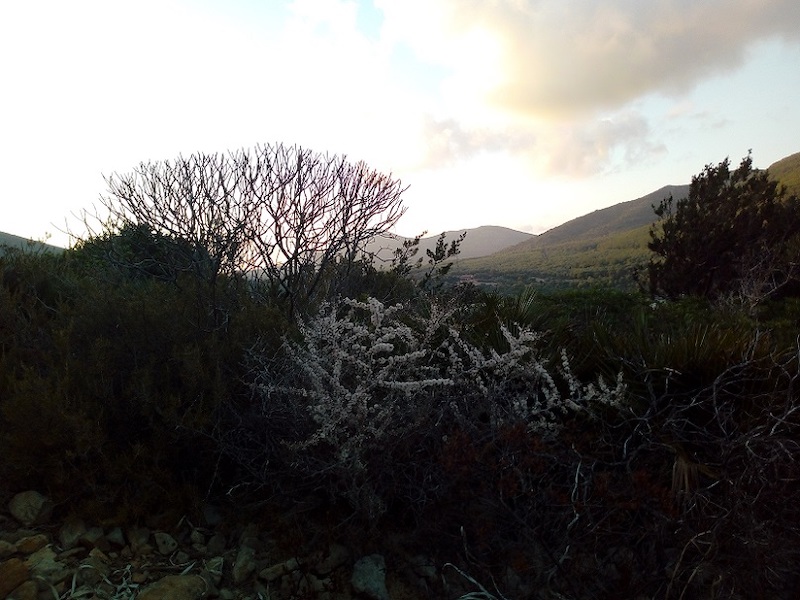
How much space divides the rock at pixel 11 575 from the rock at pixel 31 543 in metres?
0.26

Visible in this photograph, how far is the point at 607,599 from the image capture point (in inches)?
110

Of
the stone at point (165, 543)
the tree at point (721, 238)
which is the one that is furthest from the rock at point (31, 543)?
the tree at point (721, 238)

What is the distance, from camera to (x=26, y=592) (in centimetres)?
276

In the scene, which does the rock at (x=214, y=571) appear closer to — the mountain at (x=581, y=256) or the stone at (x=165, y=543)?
the stone at (x=165, y=543)

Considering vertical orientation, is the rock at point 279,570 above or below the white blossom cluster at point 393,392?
below

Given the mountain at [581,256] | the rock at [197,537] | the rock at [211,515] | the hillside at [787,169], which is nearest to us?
the rock at [197,537]

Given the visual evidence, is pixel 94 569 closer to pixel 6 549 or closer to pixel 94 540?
pixel 94 540

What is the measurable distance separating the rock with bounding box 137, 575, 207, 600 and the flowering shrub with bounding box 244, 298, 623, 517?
752mm

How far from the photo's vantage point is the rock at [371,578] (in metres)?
2.97

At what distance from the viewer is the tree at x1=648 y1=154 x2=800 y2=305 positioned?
38.8 ft

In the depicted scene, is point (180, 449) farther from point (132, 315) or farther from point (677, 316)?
point (677, 316)

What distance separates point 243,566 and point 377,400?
Result: 4.09 ft

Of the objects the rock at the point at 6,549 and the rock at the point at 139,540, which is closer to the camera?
the rock at the point at 6,549

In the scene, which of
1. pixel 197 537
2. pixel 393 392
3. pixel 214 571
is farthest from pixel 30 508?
pixel 393 392
